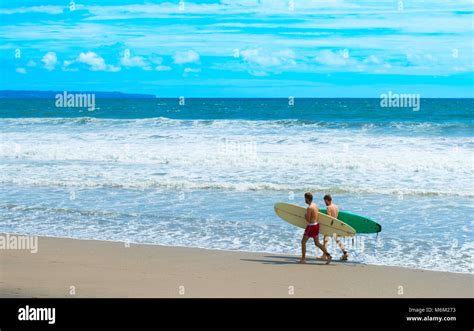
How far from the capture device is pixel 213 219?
496 inches

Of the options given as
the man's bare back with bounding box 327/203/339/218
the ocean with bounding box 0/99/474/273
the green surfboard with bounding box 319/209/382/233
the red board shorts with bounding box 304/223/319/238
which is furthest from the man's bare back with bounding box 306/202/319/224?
the green surfboard with bounding box 319/209/382/233

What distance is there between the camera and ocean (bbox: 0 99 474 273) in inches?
435

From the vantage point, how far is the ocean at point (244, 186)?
11055 millimetres

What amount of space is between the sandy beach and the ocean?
2.28 feet

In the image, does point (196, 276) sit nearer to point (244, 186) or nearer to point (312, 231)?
point (312, 231)

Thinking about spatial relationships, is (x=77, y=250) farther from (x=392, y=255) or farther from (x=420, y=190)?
(x=420, y=190)

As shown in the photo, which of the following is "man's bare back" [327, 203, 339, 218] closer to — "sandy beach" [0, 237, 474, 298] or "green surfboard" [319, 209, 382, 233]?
"green surfboard" [319, 209, 382, 233]

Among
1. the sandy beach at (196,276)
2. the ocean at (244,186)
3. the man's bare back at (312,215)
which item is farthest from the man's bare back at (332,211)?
the sandy beach at (196,276)

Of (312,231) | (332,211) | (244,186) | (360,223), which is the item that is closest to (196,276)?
(312,231)

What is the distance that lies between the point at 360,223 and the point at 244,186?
6.24 metres

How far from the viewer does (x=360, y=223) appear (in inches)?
411
